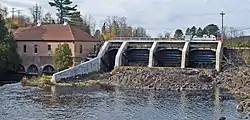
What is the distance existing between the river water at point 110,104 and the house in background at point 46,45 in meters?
15.9

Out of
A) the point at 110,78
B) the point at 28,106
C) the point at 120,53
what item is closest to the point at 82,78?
the point at 110,78

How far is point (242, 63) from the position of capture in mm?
58344

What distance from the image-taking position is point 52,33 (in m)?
67.5

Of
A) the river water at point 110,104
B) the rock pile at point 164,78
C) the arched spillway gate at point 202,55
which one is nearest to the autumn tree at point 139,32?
the arched spillway gate at point 202,55

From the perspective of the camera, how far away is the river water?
3425 centimetres

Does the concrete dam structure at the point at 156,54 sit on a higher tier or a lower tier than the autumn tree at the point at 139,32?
lower

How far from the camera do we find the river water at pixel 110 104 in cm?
3425

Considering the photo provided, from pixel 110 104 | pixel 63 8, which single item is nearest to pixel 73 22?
pixel 63 8

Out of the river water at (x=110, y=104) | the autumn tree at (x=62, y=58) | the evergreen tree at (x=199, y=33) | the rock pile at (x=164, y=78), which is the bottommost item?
the river water at (x=110, y=104)

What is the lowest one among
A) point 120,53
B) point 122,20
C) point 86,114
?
point 86,114

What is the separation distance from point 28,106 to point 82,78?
18931mm

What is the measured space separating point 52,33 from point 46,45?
7.23 feet

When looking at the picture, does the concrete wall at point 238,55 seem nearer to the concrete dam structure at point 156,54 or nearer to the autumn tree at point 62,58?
the concrete dam structure at point 156,54

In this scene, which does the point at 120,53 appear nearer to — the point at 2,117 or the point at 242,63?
the point at 242,63
